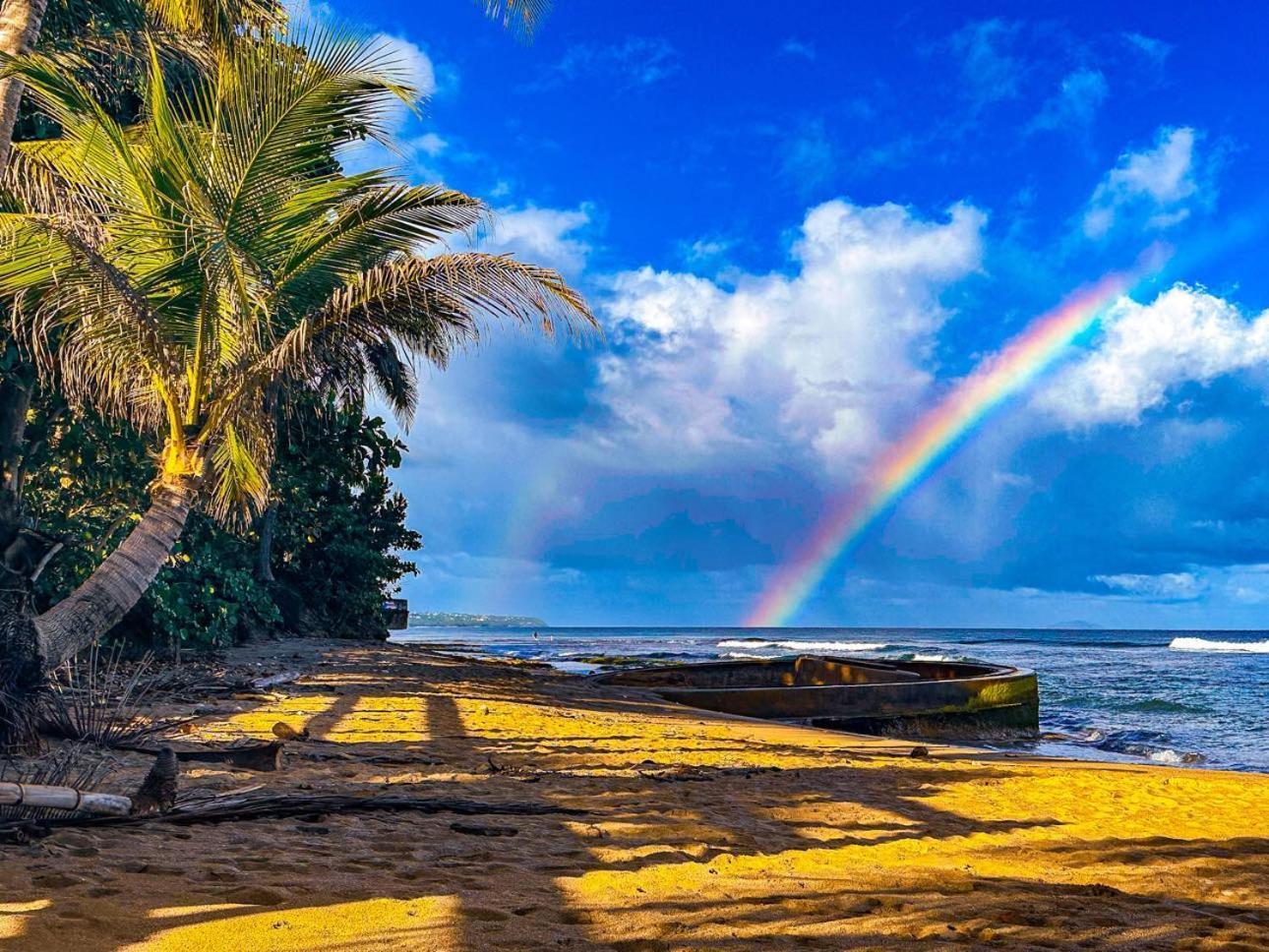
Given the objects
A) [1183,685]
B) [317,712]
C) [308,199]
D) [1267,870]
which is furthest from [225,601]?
[1183,685]

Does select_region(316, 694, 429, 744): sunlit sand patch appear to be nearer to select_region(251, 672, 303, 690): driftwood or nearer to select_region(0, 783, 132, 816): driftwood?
select_region(251, 672, 303, 690): driftwood

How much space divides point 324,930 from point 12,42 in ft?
27.4

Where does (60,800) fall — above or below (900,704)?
above

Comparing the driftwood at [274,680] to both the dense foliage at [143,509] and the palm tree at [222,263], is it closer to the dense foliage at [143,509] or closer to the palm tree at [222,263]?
the dense foliage at [143,509]

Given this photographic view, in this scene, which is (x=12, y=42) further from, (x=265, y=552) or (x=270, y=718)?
(x=265, y=552)

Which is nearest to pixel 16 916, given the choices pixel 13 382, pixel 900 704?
pixel 13 382

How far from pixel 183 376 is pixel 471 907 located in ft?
20.6

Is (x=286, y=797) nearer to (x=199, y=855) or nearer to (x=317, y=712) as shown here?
(x=199, y=855)

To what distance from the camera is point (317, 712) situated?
391 inches

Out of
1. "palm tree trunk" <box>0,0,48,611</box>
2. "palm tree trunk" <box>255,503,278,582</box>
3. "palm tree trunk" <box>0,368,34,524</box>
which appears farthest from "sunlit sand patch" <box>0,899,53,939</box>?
"palm tree trunk" <box>255,503,278,582</box>

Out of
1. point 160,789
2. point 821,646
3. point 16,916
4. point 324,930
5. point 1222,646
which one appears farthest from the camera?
point 821,646

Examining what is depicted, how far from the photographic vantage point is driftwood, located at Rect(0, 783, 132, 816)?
3.85 meters

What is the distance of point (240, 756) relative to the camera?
6.20 meters

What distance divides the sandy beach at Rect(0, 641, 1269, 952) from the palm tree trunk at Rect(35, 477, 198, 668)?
1.11 meters
